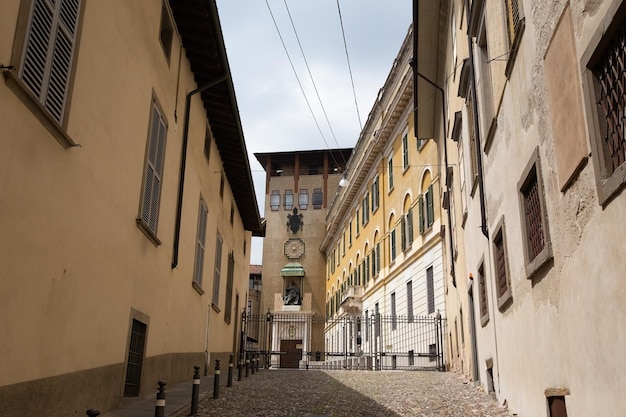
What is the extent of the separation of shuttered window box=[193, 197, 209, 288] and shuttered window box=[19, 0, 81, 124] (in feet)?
28.8

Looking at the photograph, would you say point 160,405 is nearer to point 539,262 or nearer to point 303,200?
point 539,262

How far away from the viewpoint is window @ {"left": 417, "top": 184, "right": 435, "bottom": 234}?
23500 millimetres

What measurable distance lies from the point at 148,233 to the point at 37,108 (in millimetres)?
4492

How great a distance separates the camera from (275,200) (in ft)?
180

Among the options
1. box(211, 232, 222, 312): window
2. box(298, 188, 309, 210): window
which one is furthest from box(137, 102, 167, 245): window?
box(298, 188, 309, 210): window

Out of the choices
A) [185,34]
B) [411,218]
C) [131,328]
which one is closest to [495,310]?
[131,328]

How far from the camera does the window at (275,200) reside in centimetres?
5472

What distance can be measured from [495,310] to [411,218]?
17299 mm

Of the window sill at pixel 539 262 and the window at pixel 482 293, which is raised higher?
the window at pixel 482 293

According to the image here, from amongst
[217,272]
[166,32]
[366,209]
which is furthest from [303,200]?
[166,32]

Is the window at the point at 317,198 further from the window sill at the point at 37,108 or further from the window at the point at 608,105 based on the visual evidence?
the window at the point at 608,105

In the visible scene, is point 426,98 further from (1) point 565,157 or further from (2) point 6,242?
(2) point 6,242

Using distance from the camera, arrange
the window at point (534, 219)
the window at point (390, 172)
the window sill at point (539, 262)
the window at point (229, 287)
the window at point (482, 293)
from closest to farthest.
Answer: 1. the window sill at point (539, 262)
2. the window at point (534, 219)
3. the window at point (482, 293)
4. the window at point (229, 287)
5. the window at point (390, 172)

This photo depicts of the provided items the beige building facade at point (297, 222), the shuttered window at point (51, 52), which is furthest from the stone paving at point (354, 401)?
the beige building facade at point (297, 222)
